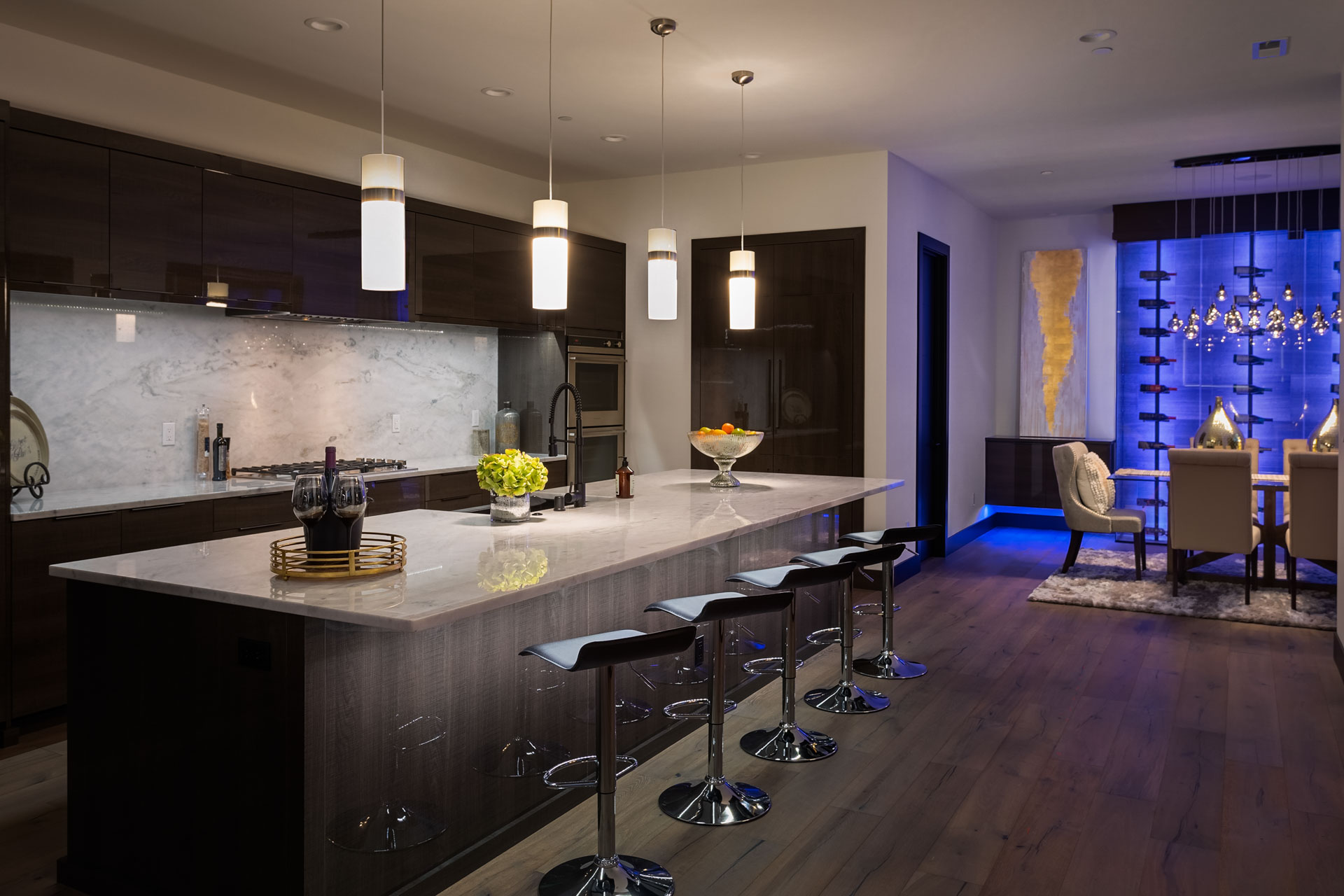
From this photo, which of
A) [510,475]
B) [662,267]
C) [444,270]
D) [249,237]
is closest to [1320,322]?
[662,267]

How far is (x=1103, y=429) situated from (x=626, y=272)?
16.1 feet

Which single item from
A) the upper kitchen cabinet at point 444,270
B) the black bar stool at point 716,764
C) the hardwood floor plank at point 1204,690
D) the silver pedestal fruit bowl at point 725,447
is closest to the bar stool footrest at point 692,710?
the black bar stool at point 716,764

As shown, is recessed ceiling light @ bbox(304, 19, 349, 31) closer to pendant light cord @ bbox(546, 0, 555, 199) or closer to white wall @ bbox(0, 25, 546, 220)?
pendant light cord @ bbox(546, 0, 555, 199)

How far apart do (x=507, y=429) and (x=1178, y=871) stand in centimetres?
481

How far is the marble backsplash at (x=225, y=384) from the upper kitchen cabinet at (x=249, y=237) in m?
0.41

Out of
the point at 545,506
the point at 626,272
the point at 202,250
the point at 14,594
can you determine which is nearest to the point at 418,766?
the point at 545,506

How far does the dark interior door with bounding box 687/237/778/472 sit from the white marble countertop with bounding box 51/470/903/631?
2689 mm

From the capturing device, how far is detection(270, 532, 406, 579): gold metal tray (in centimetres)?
235

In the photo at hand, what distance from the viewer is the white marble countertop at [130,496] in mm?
3760

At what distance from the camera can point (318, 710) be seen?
2227mm

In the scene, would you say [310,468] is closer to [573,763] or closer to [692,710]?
[692,710]

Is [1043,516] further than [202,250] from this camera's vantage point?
Yes

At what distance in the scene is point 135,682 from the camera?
8.12ft

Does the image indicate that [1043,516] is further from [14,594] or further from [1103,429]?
[14,594]
